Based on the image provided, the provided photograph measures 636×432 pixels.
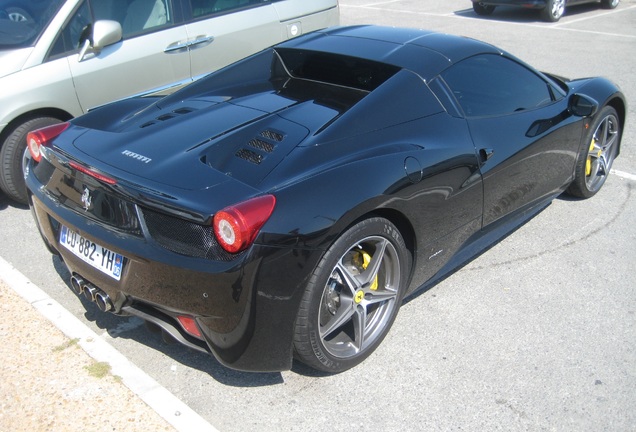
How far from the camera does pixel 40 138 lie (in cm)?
363

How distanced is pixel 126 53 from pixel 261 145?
8.91 ft

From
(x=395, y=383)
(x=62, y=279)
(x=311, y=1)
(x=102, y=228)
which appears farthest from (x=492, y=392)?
(x=311, y=1)

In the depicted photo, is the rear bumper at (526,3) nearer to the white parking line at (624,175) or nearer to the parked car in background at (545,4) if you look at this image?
the parked car in background at (545,4)

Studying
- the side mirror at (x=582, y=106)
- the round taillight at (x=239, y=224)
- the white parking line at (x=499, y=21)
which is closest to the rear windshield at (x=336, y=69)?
the round taillight at (x=239, y=224)

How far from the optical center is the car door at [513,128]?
12.8ft

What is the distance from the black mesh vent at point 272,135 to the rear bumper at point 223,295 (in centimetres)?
67

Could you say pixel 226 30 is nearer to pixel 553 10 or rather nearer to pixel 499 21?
pixel 499 21

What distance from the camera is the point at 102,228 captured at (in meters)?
3.08

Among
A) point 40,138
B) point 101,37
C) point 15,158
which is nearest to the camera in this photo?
point 40,138

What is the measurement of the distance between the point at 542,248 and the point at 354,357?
6.37ft

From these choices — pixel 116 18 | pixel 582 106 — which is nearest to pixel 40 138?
pixel 116 18

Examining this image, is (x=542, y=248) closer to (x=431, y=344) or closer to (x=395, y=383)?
(x=431, y=344)

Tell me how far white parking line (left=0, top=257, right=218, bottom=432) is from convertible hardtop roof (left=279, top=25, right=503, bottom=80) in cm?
207

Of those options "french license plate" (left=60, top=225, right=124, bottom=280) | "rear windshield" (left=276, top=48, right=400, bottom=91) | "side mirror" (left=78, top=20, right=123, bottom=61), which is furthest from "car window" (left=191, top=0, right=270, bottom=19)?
"french license plate" (left=60, top=225, right=124, bottom=280)
